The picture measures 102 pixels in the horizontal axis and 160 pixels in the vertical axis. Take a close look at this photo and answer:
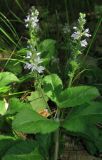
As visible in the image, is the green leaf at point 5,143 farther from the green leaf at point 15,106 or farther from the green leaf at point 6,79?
the green leaf at point 6,79

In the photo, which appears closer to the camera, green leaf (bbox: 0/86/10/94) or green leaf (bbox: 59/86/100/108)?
green leaf (bbox: 59/86/100/108)

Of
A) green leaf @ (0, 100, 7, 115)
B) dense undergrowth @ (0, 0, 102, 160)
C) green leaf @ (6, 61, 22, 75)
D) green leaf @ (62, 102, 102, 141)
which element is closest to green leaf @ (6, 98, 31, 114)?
dense undergrowth @ (0, 0, 102, 160)

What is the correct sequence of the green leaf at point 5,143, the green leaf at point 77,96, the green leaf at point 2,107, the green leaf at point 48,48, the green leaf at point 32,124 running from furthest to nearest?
1. the green leaf at point 48,48
2. the green leaf at point 2,107
3. the green leaf at point 5,143
4. the green leaf at point 77,96
5. the green leaf at point 32,124

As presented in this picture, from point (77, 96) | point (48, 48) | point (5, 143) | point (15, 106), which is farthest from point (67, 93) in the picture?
point (48, 48)

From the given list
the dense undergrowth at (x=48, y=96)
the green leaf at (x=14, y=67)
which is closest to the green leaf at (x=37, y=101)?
the dense undergrowth at (x=48, y=96)

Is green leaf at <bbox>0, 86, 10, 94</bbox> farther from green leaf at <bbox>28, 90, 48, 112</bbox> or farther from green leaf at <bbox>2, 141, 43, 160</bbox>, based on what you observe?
green leaf at <bbox>2, 141, 43, 160</bbox>

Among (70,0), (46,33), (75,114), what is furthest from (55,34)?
(75,114)
